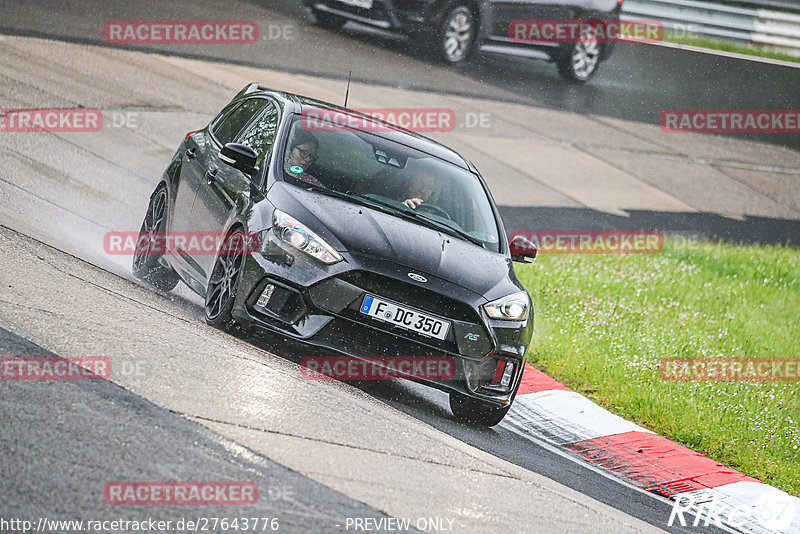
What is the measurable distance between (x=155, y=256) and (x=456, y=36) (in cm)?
1144

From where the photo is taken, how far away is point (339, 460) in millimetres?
5332

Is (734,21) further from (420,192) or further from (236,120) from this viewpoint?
(420,192)

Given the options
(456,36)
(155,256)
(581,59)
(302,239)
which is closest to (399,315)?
(302,239)

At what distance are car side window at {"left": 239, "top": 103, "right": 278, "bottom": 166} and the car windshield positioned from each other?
0.51 ft

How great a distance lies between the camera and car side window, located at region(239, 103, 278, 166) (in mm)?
7945

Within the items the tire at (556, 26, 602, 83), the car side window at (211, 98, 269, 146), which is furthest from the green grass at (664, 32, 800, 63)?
the car side window at (211, 98, 269, 146)

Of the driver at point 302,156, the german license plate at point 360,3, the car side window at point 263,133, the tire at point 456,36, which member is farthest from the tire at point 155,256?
the tire at point 456,36

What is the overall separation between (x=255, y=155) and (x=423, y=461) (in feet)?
9.23

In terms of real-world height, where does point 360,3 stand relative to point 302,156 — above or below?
above

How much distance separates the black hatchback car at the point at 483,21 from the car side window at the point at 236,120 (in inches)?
385

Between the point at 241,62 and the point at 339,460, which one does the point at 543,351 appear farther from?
the point at 241,62

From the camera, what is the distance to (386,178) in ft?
25.9

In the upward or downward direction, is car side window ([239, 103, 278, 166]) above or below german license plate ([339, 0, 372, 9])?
below

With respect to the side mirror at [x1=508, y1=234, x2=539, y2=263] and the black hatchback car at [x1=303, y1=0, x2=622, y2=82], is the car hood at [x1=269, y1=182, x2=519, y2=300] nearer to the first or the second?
the side mirror at [x1=508, y1=234, x2=539, y2=263]
